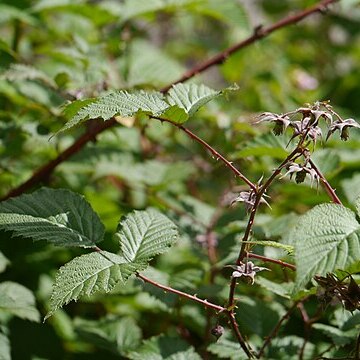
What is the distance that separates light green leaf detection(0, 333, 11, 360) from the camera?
1.23m

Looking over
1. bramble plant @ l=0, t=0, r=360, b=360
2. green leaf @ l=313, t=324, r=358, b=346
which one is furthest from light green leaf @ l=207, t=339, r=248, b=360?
green leaf @ l=313, t=324, r=358, b=346

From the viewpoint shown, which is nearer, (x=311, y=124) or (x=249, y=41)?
(x=311, y=124)

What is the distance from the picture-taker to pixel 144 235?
1.10 metres

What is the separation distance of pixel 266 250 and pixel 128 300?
0.42m

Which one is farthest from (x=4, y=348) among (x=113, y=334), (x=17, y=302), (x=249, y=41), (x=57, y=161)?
(x=249, y=41)

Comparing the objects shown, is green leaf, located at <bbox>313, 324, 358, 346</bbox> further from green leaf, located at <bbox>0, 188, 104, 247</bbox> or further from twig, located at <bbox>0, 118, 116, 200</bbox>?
twig, located at <bbox>0, 118, 116, 200</bbox>

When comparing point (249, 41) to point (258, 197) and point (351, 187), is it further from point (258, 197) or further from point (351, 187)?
point (258, 197)

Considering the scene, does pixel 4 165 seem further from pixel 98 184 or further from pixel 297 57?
pixel 297 57

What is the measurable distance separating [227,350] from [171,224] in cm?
24

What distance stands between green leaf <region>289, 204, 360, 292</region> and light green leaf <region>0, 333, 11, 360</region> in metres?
0.64

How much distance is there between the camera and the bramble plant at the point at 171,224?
93 cm

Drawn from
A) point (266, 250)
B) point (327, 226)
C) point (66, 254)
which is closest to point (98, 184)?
point (66, 254)

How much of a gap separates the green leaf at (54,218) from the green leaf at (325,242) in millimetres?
345

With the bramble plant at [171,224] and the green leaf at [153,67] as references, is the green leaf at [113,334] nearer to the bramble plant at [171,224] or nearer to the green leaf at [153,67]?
the bramble plant at [171,224]
